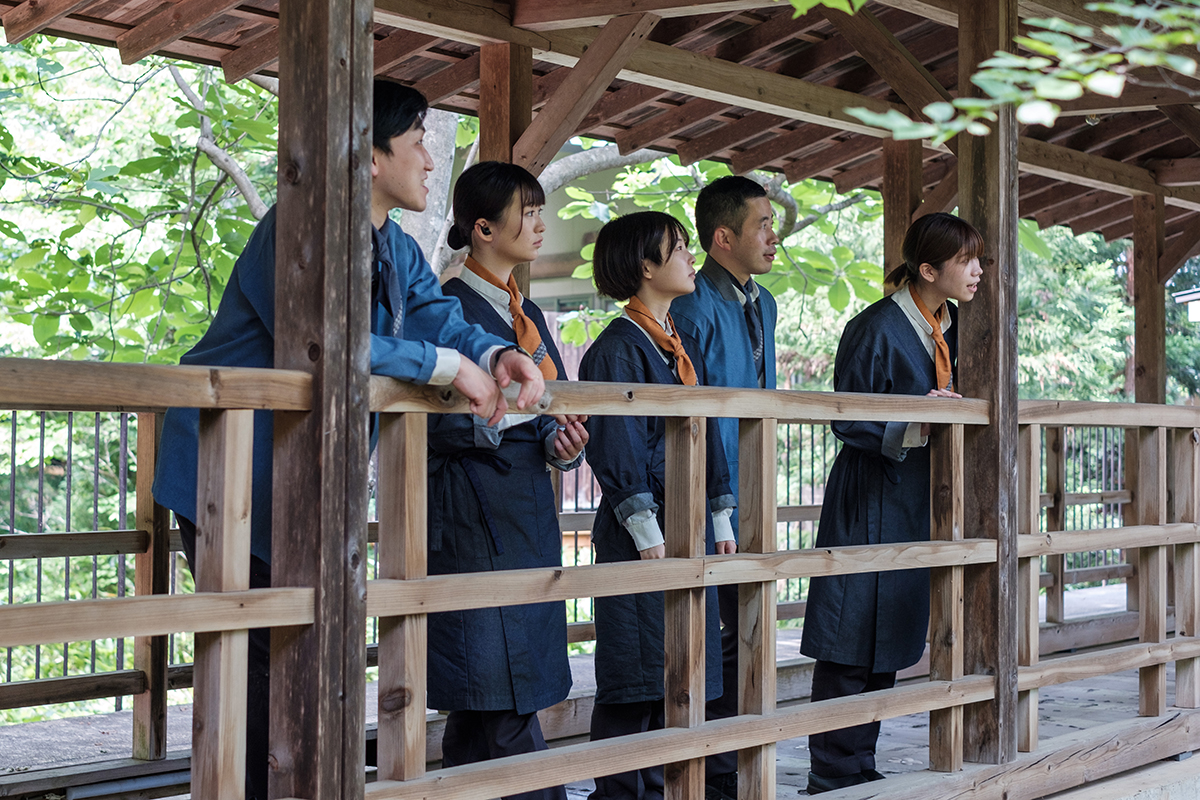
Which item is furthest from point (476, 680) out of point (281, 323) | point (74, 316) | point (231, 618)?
point (74, 316)

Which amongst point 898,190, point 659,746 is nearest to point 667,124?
point 898,190

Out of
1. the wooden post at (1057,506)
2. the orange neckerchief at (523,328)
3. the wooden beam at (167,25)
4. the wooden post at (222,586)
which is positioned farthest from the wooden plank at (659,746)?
the wooden post at (1057,506)

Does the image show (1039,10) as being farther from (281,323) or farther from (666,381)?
(281,323)

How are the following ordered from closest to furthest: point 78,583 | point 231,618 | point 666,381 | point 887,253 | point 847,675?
point 231,618 → point 666,381 → point 847,675 → point 887,253 → point 78,583

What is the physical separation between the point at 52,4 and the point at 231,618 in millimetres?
2948

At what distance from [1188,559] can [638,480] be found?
270 centimetres

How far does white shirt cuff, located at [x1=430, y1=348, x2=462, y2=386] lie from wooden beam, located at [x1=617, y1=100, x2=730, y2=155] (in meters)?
4.10

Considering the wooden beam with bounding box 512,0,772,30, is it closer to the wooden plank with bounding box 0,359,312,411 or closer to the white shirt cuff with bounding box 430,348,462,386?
the white shirt cuff with bounding box 430,348,462,386

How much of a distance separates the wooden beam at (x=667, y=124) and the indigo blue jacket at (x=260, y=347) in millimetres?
3880

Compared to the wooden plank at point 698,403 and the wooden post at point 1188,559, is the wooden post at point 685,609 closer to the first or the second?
the wooden plank at point 698,403

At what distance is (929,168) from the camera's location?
312 inches

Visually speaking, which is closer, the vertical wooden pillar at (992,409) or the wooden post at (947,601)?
the wooden post at (947,601)

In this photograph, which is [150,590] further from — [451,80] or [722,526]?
[451,80]

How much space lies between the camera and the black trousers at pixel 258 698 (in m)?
2.38
